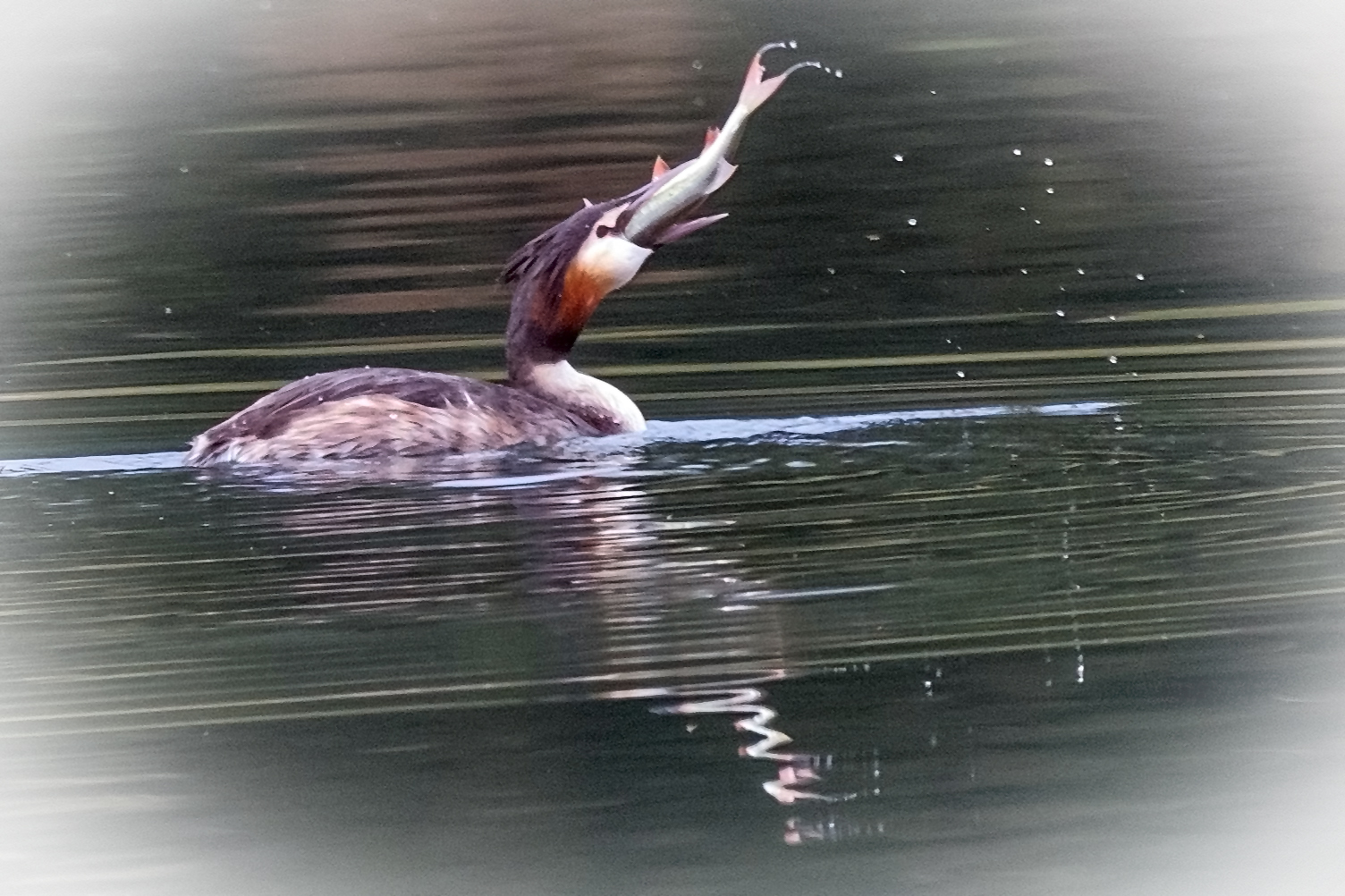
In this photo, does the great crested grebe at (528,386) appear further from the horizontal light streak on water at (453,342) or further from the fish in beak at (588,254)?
the horizontal light streak on water at (453,342)

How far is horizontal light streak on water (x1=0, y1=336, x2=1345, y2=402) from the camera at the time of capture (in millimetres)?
11938

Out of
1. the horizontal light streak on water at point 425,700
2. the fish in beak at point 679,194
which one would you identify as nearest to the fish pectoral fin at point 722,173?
the fish in beak at point 679,194

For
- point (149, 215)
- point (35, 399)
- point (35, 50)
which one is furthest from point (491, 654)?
point (35, 50)

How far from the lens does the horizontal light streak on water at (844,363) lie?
11938 millimetres

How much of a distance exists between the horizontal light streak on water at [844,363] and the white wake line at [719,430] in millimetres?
1096

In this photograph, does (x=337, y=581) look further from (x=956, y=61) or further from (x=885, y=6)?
(x=885, y=6)

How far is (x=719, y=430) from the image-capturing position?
10.8 m

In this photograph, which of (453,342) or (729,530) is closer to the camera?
(729,530)

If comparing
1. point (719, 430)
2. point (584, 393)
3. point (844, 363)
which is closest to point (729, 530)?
point (719, 430)

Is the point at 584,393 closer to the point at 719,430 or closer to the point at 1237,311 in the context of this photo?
the point at 719,430

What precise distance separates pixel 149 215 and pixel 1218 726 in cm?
1166

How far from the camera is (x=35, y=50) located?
79.7 feet

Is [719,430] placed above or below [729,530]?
above

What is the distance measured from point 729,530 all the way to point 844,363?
336cm
